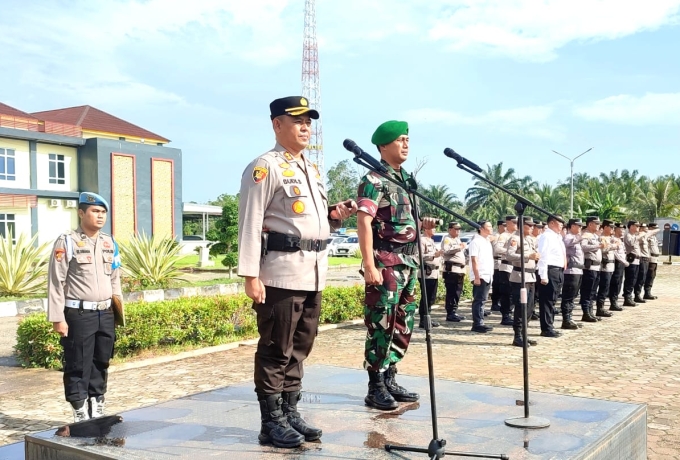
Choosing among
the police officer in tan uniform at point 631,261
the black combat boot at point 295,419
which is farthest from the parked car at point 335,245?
the black combat boot at point 295,419

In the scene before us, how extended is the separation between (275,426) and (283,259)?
842 mm

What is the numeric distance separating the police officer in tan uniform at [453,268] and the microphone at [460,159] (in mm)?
7822

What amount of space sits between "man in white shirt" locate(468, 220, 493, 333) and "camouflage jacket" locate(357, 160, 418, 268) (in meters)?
6.31

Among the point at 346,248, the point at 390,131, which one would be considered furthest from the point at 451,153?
Result: the point at 346,248

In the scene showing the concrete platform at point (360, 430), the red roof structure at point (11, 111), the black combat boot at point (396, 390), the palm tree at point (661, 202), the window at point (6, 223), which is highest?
the red roof structure at point (11, 111)

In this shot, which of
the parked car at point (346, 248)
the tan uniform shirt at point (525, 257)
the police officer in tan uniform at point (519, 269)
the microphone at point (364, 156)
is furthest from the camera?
the parked car at point (346, 248)

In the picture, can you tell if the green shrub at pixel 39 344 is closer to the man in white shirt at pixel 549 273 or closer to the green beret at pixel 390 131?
the green beret at pixel 390 131

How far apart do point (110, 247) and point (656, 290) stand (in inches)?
650

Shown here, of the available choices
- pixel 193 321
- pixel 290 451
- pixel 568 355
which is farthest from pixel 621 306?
pixel 290 451

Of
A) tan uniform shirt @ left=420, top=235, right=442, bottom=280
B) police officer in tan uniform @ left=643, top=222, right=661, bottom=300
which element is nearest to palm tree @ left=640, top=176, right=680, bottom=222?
police officer in tan uniform @ left=643, top=222, right=661, bottom=300

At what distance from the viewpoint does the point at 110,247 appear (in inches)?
191

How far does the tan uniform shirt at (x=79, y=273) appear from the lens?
4523 millimetres

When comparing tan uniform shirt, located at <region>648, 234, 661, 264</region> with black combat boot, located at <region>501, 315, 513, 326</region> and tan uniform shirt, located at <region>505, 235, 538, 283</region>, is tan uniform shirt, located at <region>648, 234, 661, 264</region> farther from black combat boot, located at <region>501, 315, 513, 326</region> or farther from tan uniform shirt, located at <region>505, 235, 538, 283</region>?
tan uniform shirt, located at <region>505, 235, 538, 283</region>

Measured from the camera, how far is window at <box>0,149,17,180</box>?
96.0 feet
